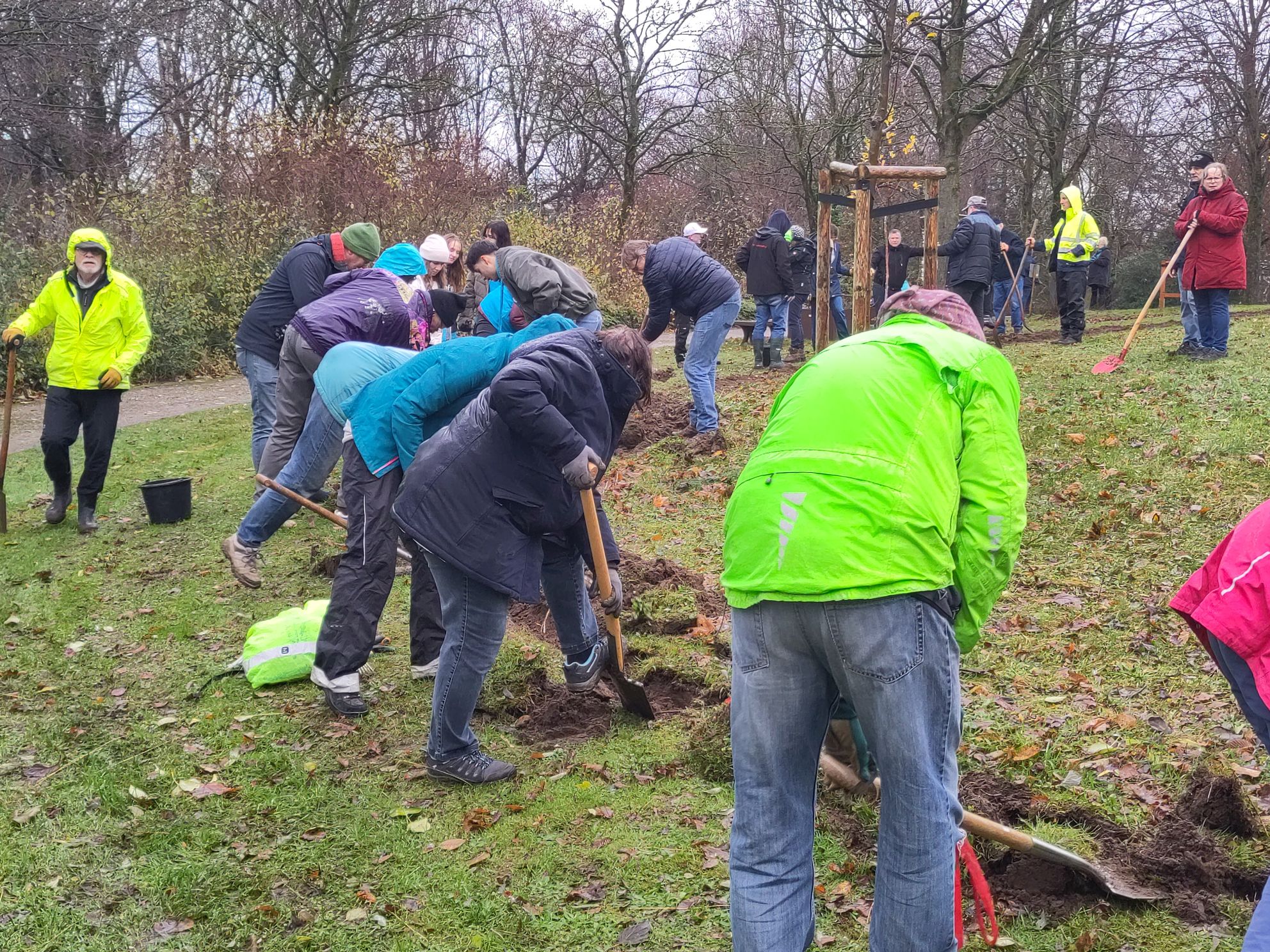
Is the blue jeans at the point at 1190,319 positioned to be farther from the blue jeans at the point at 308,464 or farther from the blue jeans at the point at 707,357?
the blue jeans at the point at 308,464

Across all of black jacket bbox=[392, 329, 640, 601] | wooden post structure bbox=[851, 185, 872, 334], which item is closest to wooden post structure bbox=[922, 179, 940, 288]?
wooden post structure bbox=[851, 185, 872, 334]

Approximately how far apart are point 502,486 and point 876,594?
1.89 metres

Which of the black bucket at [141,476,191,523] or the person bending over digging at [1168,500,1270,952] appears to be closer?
the person bending over digging at [1168,500,1270,952]

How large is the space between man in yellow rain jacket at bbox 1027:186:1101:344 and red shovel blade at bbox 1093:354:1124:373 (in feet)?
9.23

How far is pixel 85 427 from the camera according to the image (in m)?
8.19

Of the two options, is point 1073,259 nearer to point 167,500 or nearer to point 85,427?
point 167,500

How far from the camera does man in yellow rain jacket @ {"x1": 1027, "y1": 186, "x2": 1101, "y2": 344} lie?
13.0 meters

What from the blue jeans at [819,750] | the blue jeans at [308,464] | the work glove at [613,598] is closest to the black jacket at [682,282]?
the blue jeans at [308,464]

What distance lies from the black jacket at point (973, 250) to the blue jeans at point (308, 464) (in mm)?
8608

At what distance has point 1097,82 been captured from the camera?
76.1ft

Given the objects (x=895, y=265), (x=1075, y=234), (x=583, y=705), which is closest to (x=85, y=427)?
(x=583, y=705)

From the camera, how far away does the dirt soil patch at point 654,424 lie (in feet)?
35.7

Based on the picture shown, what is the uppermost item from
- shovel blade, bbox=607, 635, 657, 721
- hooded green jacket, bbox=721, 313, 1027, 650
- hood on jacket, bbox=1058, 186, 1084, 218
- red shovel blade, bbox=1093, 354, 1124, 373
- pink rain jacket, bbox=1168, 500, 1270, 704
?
hood on jacket, bbox=1058, 186, 1084, 218

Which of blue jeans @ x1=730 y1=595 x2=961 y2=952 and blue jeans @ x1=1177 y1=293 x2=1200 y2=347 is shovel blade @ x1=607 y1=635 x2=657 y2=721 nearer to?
blue jeans @ x1=730 y1=595 x2=961 y2=952
